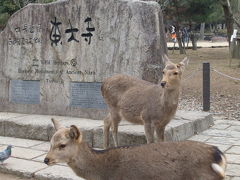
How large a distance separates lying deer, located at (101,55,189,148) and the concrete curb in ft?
1.43

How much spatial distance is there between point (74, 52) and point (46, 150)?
89.2 inches

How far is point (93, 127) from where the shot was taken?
7668 mm

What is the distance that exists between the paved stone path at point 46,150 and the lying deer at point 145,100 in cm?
108

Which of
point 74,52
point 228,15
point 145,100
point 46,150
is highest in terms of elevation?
point 228,15

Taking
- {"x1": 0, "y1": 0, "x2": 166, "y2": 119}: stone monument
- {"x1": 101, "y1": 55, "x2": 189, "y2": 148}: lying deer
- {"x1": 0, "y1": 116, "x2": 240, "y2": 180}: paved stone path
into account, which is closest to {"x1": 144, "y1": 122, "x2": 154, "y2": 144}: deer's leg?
{"x1": 101, "y1": 55, "x2": 189, "y2": 148}: lying deer

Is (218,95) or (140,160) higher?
(140,160)

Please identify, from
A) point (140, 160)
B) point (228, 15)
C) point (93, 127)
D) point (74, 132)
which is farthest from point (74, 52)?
point (228, 15)

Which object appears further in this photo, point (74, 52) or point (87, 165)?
point (74, 52)

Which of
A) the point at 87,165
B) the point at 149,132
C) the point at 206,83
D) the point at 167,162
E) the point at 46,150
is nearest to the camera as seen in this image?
the point at 167,162

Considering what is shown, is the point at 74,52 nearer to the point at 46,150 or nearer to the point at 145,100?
the point at 46,150

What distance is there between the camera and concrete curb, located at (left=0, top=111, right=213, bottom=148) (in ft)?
23.8

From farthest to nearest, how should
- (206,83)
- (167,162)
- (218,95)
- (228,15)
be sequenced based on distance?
(228,15) < (218,95) < (206,83) < (167,162)

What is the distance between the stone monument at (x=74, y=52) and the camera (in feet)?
26.5

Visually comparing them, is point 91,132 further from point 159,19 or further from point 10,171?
point 159,19
